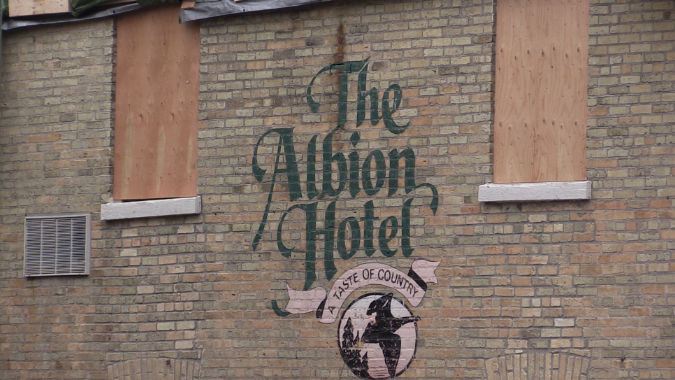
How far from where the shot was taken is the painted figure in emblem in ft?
33.1

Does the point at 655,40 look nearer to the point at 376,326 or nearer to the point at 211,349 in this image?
the point at 376,326

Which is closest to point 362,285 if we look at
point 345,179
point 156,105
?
point 345,179

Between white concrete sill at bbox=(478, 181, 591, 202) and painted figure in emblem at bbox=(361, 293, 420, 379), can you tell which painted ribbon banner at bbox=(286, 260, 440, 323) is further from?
white concrete sill at bbox=(478, 181, 591, 202)

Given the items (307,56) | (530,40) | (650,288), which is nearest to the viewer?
(650,288)

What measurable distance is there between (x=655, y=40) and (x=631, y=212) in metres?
1.41

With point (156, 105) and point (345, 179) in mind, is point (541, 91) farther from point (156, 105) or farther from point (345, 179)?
point (156, 105)

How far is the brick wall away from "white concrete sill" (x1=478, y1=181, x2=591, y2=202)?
0.10 metres

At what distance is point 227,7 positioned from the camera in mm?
11008

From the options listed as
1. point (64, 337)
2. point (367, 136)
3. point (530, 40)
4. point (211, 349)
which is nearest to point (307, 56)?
point (367, 136)

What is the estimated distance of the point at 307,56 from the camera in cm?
1077

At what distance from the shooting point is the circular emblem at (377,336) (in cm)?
1007

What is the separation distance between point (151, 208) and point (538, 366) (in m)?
3.96

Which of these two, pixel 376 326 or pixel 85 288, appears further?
pixel 85 288

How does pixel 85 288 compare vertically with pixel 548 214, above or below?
below
